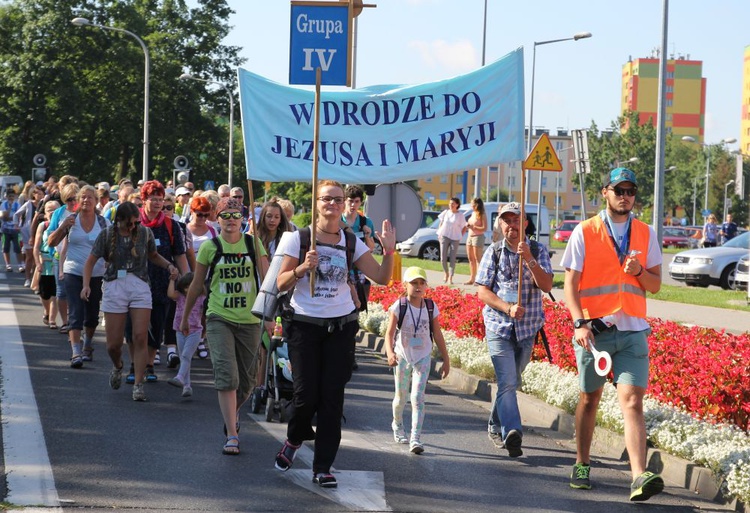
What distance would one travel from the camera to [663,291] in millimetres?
23141

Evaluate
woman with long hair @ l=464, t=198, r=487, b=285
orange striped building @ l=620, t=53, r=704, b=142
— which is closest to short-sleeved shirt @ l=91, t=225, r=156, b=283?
woman with long hair @ l=464, t=198, r=487, b=285

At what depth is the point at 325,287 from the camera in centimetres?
674

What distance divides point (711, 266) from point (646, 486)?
21610 mm

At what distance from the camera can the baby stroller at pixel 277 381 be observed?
8617mm

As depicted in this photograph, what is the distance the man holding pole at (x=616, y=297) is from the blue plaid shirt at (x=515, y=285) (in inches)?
42.8

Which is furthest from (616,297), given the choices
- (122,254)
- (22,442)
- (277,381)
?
(122,254)

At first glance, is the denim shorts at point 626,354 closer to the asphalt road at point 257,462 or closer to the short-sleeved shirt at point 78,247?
the asphalt road at point 257,462

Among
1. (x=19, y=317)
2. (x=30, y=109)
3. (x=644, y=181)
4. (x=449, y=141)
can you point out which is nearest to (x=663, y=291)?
(x=19, y=317)

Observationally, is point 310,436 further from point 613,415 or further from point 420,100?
point 420,100

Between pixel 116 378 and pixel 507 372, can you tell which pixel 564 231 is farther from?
pixel 507 372

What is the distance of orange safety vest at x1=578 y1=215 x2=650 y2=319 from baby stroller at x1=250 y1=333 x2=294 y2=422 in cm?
246

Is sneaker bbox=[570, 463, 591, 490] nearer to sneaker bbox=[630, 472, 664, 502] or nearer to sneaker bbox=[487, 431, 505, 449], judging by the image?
sneaker bbox=[630, 472, 664, 502]

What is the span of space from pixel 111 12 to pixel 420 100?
180 feet

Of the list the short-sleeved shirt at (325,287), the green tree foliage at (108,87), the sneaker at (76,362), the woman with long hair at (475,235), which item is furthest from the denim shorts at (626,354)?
the green tree foliage at (108,87)
